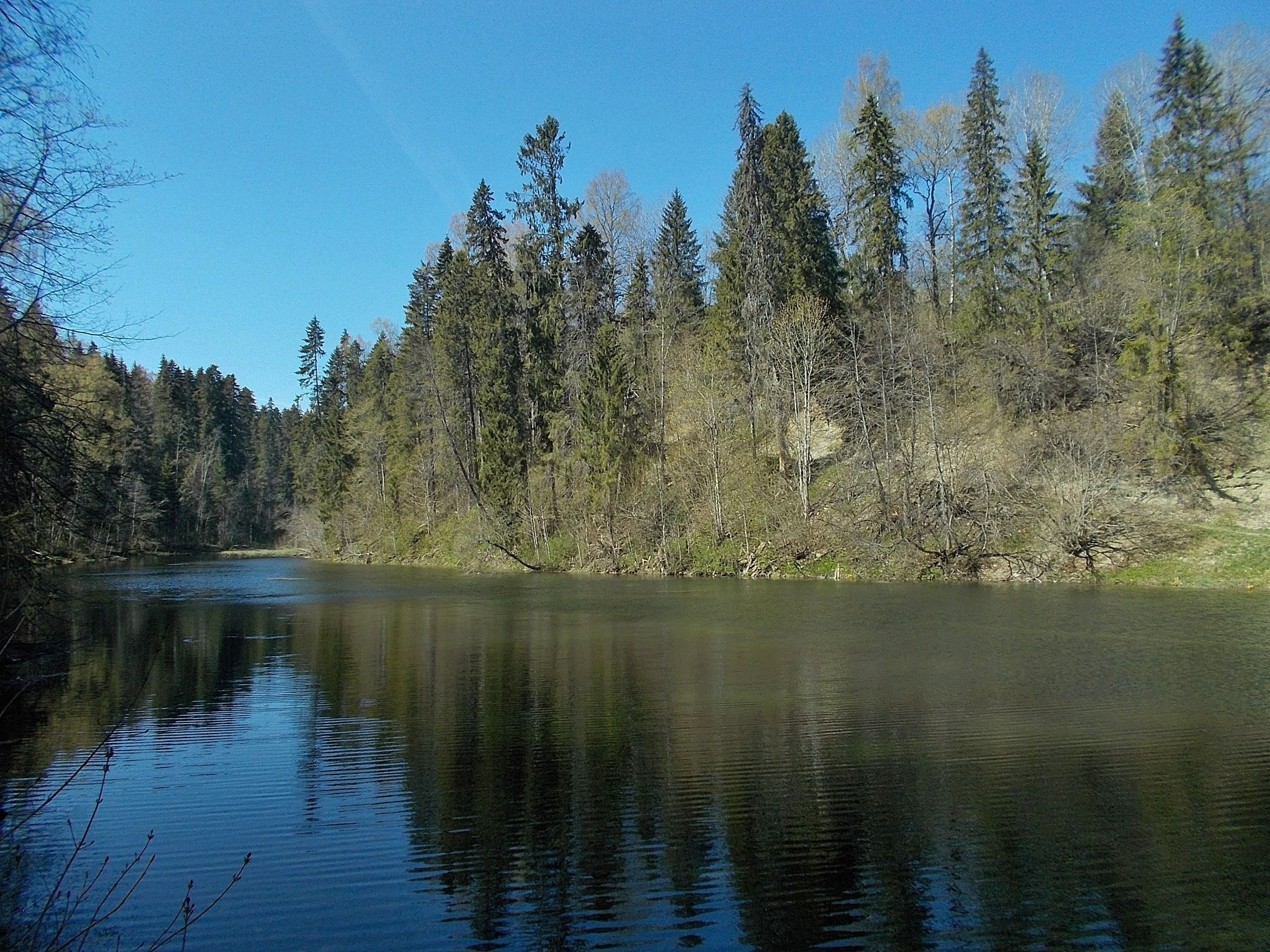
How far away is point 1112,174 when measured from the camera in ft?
133

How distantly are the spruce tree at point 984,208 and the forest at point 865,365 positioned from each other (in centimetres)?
15

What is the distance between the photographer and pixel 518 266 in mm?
47500

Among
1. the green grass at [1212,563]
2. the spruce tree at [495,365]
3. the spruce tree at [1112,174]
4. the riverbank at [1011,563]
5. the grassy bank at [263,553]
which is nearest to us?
the green grass at [1212,563]

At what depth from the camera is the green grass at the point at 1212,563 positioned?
80.9 ft

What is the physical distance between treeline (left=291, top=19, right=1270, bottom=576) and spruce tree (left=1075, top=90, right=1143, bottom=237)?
6.9 inches

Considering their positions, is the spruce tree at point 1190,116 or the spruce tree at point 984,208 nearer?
the spruce tree at point 1190,116

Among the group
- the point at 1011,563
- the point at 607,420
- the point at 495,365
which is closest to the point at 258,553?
the point at 495,365

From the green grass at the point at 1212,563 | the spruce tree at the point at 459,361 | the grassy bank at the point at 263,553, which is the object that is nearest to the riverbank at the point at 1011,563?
the green grass at the point at 1212,563

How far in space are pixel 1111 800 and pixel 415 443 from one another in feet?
178

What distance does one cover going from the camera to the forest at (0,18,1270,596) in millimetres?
30328

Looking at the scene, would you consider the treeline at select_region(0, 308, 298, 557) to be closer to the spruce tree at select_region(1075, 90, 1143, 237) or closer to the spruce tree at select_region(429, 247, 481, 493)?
the spruce tree at select_region(429, 247, 481, 493)

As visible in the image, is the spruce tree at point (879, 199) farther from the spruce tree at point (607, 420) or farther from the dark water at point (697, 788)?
the dark water at point (697, 788)

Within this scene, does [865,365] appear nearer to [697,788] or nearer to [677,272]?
[677,272]

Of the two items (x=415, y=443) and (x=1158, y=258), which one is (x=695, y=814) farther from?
(x=415, y=443)
